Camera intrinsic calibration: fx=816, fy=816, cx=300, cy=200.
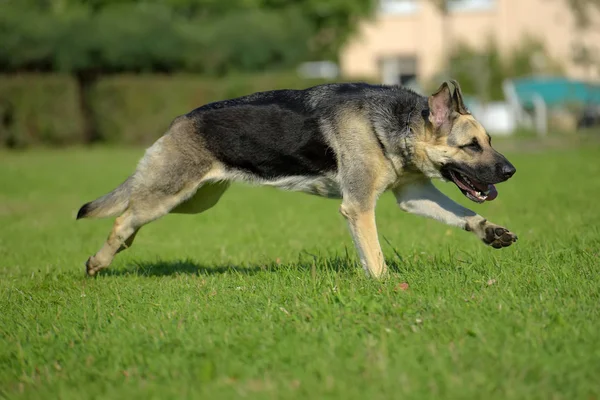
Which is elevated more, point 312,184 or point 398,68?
point 312,184

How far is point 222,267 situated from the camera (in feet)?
27.1

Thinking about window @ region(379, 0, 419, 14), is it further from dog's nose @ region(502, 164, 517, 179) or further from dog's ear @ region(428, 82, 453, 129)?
dog's nose @ region(502, 164, 517, 179)

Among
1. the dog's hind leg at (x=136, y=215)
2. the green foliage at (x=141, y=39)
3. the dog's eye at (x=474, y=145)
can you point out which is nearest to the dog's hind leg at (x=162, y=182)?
the dog's hind leg at (x=136, y=215)

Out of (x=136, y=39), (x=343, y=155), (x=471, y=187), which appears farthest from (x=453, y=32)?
(x=343, y=155)

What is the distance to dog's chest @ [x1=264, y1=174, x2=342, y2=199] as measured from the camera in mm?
7223

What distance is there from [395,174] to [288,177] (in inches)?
37.4

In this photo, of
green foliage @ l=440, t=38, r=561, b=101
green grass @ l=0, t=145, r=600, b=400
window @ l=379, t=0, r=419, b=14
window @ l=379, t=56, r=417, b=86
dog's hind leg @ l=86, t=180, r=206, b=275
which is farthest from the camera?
window @ l=379, t=56, r=417, b=86

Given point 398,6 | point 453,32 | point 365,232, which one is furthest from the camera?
point 398,6

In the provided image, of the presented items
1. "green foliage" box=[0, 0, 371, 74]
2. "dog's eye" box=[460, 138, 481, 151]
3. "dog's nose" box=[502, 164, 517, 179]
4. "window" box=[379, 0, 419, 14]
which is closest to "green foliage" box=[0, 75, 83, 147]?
"green foliage" box=[0, 0, 371, 74]

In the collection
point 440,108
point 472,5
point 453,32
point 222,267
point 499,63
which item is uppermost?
point 440,108

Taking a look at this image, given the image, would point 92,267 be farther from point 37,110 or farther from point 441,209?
point 37,110

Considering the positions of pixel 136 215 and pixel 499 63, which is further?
pixel 499 63

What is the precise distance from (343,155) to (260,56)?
26.1m

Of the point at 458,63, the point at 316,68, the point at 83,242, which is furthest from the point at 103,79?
the point at 83,242
